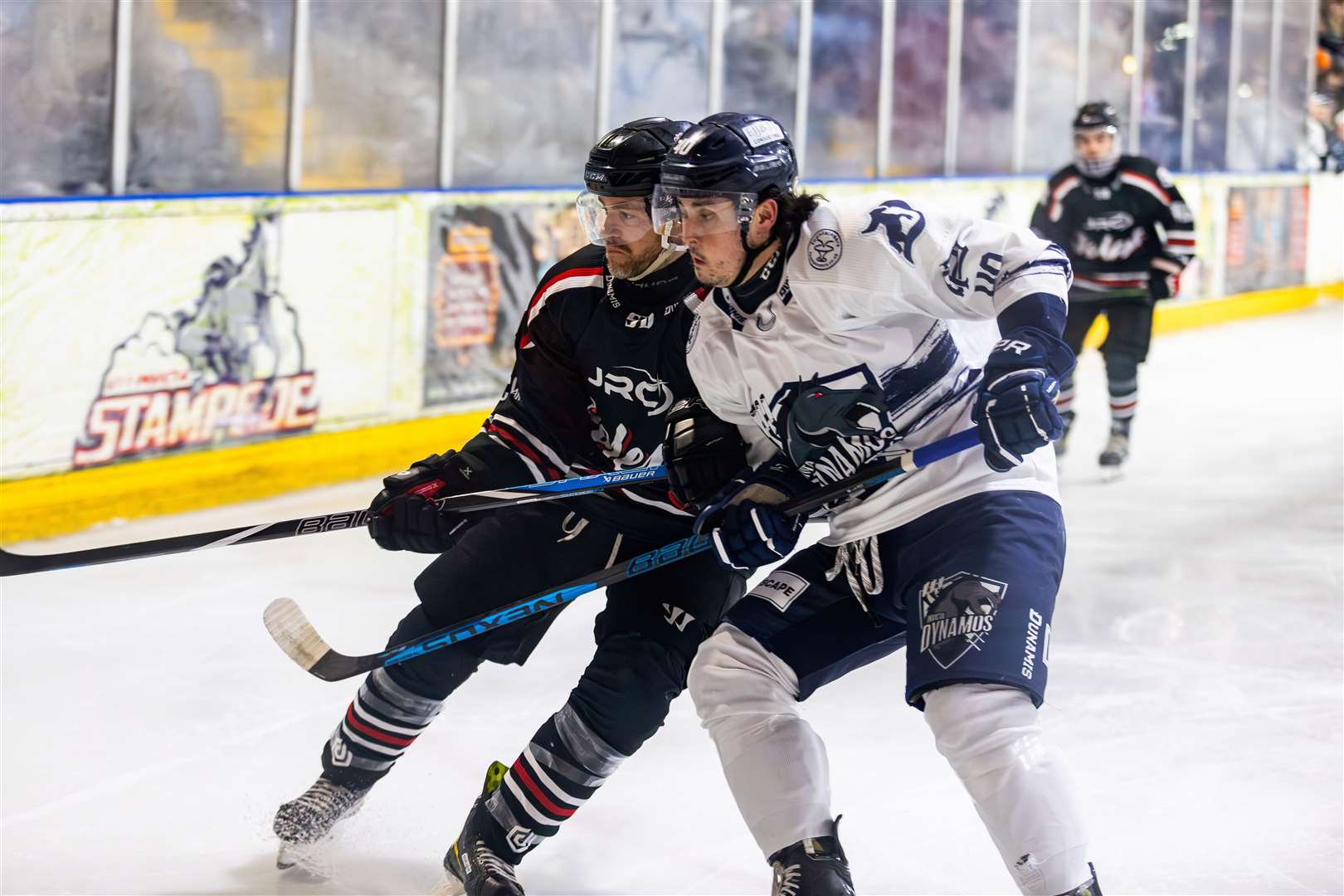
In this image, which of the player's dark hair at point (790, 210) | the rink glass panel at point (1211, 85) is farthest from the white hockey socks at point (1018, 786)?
the rink glass panel at point (1211, 85)

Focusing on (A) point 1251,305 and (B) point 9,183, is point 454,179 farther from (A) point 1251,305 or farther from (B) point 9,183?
(A) point 1251,305

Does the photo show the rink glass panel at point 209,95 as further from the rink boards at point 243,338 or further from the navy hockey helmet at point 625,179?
the navy hockey helmet at point 625,179

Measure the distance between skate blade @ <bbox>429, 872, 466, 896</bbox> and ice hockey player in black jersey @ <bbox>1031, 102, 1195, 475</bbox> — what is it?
3.68 m

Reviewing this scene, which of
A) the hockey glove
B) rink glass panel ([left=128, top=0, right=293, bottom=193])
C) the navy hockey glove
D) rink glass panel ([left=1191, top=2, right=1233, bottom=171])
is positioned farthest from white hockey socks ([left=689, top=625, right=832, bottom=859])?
rink glass panel ([left=1191, top=2, right=1233, bottom=171])

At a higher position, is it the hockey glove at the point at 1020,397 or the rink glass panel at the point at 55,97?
the rink glass panel at the point at 55,97

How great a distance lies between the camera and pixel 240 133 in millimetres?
4965

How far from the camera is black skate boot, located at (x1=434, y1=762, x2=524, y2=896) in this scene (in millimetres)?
2080

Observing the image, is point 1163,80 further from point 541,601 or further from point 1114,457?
point 541,601

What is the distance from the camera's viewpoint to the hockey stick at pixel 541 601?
1935mm

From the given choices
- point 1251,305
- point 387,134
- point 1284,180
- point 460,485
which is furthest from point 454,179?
point 1284,180

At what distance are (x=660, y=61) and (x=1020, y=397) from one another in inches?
202

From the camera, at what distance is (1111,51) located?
380 inches

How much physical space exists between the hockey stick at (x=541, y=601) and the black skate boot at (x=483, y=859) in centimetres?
22

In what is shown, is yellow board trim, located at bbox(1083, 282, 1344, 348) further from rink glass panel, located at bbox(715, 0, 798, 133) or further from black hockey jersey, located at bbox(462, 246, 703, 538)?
black hockey jersey, located at bbox(462, 246, 703, 538)
